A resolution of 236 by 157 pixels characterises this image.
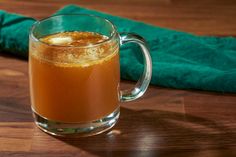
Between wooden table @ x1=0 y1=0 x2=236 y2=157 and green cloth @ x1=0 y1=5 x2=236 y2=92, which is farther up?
green cloth @ x1=0 y1=5 x2=236 y2=92

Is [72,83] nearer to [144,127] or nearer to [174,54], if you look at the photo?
[144,127]

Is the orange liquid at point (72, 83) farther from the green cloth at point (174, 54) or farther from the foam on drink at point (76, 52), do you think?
the green cloth at point (174, 54)

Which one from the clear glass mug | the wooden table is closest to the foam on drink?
the clear glass mug

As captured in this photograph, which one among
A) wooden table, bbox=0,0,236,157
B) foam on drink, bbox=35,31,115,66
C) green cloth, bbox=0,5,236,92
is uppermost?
foam on drink, bbox=35,31,115,66

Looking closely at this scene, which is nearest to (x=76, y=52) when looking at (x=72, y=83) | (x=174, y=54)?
(x=72, y=83)

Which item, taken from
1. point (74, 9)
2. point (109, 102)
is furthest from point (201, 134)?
point (74, 9)

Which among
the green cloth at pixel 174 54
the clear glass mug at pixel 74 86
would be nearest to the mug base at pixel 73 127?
the clear glass mug at pixel 74 86

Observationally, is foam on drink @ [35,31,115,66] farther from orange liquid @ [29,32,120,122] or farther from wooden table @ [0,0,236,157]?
wooden table @ [0,0,236,157]
